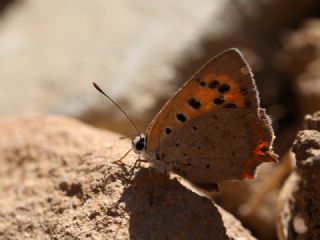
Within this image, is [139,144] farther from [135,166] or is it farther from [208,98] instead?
[208,98]

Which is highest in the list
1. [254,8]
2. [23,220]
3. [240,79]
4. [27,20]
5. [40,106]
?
[27,20]

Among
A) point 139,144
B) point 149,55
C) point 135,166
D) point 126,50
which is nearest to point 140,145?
point 139,144

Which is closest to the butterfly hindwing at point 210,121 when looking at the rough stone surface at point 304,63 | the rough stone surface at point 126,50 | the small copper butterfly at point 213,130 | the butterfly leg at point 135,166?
the small copper butterfly at point 213,130

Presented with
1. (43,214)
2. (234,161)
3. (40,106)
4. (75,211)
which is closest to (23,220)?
(43,214)

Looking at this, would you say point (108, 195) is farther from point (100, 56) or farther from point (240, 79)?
point (100, 56)

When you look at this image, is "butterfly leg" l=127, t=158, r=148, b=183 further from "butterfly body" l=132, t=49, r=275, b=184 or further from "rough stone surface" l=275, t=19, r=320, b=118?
"rough stone surface" l=275, t=19, r=320, b=118

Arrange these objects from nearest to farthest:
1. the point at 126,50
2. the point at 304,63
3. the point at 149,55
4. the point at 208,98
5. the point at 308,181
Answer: the point at 308,181, the point at 208,98, the point at 304,63, the point at 149,55, the point at 126,50
